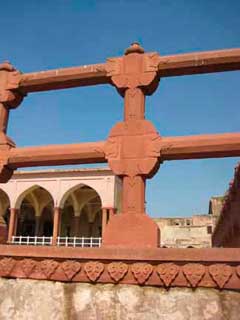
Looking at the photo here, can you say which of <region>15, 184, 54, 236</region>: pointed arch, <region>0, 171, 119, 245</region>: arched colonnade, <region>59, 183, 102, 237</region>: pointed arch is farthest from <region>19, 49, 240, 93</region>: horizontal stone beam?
<region>15, 184, 54, 236</region>: pointed arch

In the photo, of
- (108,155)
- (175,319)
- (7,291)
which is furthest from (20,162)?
(175,319)

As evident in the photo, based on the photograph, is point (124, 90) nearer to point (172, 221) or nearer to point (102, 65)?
point (102, 65)

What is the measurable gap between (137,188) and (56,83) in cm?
171

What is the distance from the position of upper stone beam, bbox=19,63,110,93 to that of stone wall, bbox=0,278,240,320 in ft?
7.28

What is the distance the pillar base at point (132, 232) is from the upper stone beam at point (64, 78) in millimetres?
1617

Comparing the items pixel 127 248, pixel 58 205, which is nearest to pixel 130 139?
pixel 127 248

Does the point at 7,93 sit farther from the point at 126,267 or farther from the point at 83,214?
the point at 83,214

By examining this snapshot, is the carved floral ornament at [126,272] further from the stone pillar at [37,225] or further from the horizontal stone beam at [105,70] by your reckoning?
the stone pillar at [37,225]

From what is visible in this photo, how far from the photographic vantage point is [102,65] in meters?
3.86

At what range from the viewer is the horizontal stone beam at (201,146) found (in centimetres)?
315

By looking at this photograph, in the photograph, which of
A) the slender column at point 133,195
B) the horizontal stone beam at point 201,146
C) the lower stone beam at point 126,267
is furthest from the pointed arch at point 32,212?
the horizontal stone beam at point 201,146

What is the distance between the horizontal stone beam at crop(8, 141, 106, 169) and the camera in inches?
138

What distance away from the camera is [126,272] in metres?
2.86

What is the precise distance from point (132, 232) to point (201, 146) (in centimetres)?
102
